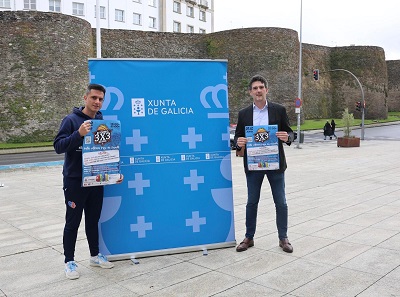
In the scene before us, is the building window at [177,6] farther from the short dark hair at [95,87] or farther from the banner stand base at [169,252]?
the short dark hair at [95,87]

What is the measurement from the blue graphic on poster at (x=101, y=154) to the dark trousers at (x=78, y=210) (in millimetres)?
180

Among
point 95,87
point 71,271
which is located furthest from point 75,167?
point 71,271

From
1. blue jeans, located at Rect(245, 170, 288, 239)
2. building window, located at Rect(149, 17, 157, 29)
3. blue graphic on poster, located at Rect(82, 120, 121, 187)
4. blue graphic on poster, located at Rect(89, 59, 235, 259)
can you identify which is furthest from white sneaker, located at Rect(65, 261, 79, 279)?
building window, located at Rect(149, 17, 157, 29)

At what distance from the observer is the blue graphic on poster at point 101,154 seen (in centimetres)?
414

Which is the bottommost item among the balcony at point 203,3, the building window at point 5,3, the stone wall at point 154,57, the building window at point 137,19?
the stone wall at point 154,57

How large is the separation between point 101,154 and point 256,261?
2012 mm

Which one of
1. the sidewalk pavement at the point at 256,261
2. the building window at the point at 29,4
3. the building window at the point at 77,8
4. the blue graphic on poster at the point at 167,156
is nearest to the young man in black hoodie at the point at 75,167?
the blue graphic on poster at the point at 167,156

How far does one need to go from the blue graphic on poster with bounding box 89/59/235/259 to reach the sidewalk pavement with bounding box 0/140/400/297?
0.99ft

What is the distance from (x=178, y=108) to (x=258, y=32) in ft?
126

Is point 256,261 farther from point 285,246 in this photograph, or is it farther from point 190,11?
point 190,11

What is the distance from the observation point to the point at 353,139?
23562 mm

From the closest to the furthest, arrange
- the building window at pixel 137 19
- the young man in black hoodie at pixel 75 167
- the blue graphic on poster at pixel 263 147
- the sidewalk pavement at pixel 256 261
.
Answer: the sidewalk pavement at pixel 256 261 < the young man in black hoodie at pixel 75 167 < the blue graphic on poster at pixel 263 147 < the building window at pixel 137 19

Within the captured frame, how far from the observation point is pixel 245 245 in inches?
200

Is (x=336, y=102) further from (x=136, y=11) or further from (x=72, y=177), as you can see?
(x=72, y=177)
